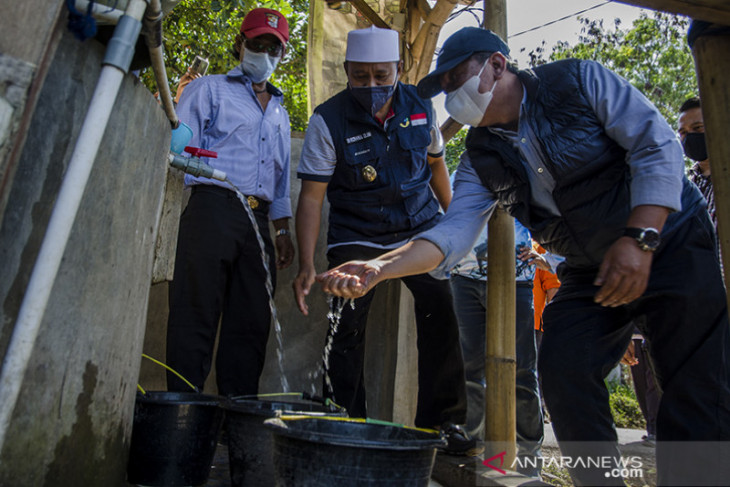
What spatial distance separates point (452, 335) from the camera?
344cm

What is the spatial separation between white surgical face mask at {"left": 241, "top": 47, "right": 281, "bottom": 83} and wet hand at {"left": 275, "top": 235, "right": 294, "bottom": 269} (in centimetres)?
104

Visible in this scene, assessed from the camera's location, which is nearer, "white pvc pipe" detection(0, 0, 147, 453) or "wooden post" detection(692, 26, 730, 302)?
"white pvc pipe" detection(0, 0, 147, 453)

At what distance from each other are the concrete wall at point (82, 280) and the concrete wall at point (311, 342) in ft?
6.32

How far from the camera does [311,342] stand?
14.3 ft

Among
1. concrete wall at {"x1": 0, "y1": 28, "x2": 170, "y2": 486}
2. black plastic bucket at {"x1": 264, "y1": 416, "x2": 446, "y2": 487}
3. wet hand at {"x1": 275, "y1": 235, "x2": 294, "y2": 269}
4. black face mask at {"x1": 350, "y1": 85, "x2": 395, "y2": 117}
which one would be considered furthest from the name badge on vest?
black plastic bucket at {"x1": 264, "y1": 416, "x2": 446, "y2": 487}

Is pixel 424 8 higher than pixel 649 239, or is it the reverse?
pixel 424 8

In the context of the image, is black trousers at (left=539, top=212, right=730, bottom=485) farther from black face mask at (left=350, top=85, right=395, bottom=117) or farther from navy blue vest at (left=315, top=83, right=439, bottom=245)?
black face mask at (left=350, top=85, right=395, bottom=117)

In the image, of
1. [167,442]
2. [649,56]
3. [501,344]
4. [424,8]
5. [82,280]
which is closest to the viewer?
[82,280]

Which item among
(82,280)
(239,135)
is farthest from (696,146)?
(82,280)

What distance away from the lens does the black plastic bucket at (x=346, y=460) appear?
185 centimetres

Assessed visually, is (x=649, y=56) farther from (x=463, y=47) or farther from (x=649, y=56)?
(x=463, y=47)

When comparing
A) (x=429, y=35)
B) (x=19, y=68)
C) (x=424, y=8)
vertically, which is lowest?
(x=19, y=68)

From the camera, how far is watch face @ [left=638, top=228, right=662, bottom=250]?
207 centimetres

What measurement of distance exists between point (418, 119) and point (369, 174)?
0.47 meters
